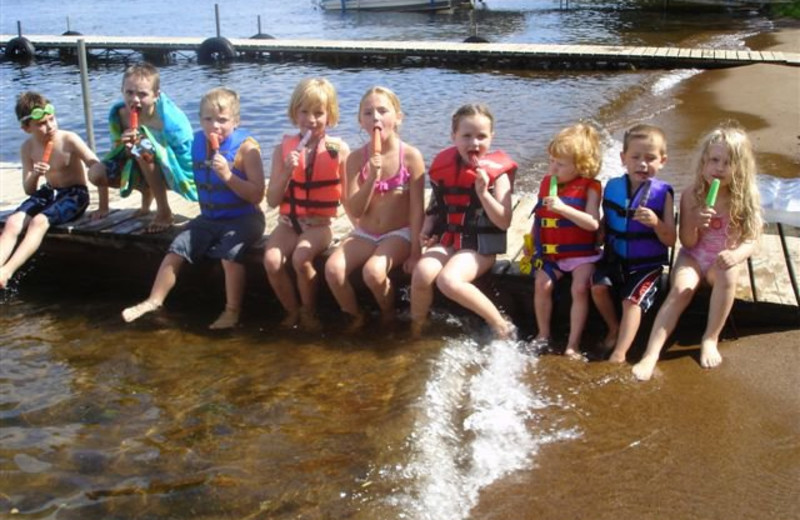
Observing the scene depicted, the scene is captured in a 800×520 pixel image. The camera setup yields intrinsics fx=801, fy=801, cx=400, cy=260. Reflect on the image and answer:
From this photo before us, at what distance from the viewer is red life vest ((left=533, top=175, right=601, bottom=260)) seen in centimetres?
457

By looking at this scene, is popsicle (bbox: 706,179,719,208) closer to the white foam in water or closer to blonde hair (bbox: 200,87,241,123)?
the white foam in water

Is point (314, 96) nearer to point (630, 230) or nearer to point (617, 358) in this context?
point (630, 230)

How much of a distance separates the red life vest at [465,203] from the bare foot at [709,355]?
1.26 metres

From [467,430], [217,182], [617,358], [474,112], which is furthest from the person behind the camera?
[217,182]

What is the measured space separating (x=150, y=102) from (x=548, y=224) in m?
3.00

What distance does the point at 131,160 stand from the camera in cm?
584

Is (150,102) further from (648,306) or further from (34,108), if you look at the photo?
(648,306)

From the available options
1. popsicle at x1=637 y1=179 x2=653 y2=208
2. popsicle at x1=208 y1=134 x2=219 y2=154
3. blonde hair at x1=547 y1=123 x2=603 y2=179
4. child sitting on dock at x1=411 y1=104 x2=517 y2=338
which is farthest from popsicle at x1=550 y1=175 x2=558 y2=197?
popsicle at x1=208 y1=134 x2=219 y2=154

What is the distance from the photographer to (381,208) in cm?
501

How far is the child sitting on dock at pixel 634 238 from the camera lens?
14.5 ft

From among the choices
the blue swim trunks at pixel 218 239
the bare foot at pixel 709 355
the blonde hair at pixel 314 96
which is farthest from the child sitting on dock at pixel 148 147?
the bare foot at pixel 709 355

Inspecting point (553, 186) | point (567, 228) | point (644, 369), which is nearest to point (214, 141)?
point (553, 186)

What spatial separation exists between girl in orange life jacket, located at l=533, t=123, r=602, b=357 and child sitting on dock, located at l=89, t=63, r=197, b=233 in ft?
8.84

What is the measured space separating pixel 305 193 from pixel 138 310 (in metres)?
1.31
